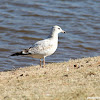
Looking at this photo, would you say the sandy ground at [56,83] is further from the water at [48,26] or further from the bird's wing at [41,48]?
the water at [48,26]

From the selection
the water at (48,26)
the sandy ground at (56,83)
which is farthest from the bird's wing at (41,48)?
the water at (48,26)

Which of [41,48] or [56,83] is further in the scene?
[41,48]

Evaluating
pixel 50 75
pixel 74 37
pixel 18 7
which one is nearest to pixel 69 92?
pixel 50 75

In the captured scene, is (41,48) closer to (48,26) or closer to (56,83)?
(56,83)

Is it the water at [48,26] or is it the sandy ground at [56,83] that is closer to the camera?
the sandy ground at [56,83]

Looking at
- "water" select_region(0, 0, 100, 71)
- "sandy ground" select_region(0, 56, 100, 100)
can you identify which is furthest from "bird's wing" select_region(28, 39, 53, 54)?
"water" select_region(0, 0, 100, 71)

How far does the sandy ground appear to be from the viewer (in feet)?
17.3

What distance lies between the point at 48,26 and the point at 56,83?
28.2 ft

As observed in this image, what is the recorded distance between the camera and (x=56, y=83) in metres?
6.06

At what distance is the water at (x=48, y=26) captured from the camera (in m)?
11.7

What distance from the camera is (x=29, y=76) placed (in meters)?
6.80

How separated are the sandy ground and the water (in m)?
3.41

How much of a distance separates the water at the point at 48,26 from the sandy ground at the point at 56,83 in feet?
11.2

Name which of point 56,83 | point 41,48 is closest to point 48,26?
point 41,48
